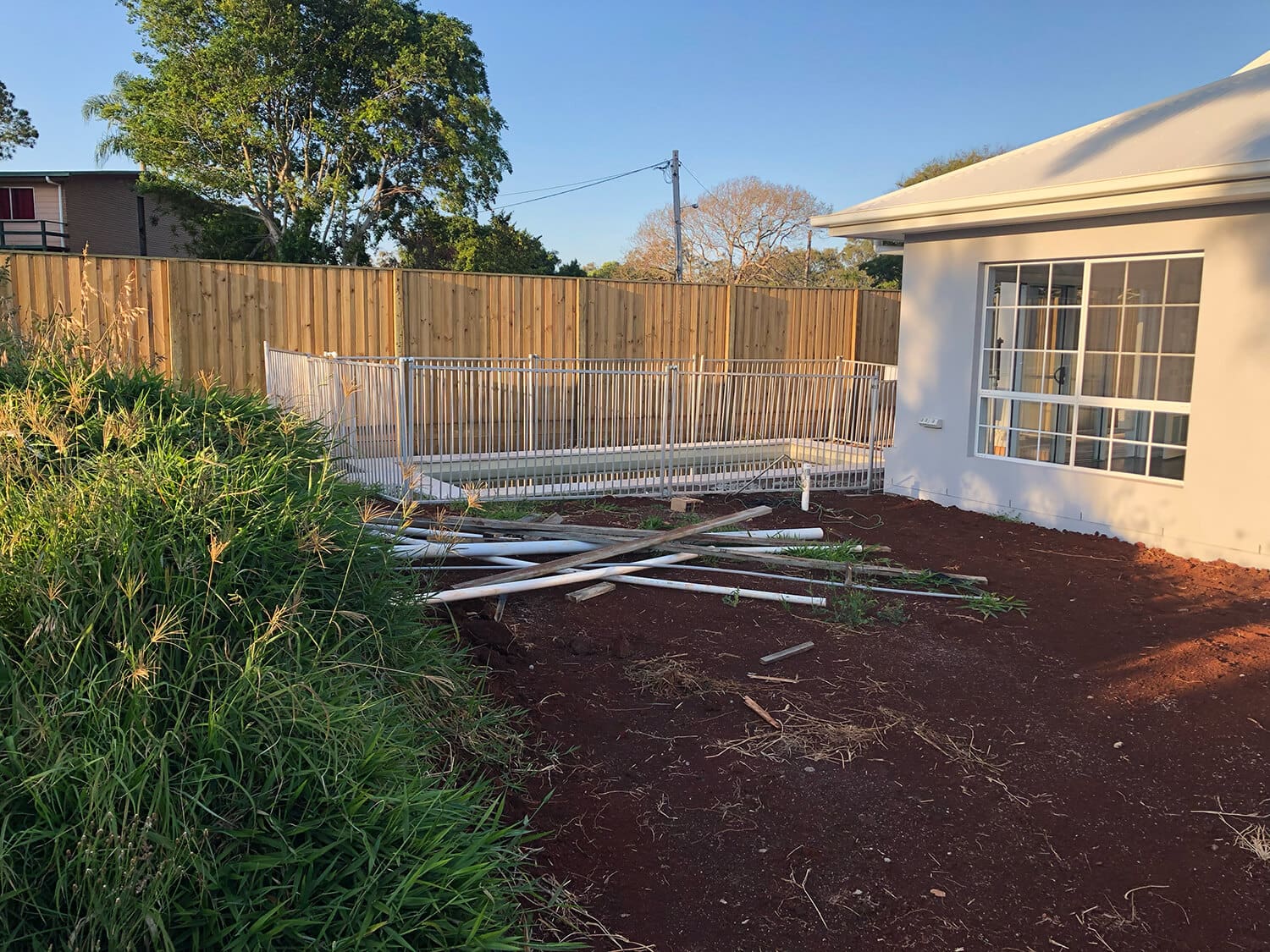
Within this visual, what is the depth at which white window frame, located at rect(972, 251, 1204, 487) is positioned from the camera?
8.69m

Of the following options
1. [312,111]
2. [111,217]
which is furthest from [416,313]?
[111,217]

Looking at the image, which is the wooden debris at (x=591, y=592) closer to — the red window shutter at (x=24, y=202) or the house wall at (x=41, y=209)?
the house wall at (x=41, y=209)

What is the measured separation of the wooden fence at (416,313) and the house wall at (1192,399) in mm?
5556

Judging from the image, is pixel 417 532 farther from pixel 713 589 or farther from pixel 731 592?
pixel 731 592

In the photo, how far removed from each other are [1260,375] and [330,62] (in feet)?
78.4

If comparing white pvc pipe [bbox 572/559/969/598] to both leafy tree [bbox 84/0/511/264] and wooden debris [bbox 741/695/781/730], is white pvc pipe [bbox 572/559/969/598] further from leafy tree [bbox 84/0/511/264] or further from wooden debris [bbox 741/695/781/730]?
leafy tree [bbox 84/0/511/264]

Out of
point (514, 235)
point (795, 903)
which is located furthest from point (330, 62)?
point (795, 903)

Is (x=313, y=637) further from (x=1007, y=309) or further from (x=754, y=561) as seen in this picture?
(x=1007, y=309)

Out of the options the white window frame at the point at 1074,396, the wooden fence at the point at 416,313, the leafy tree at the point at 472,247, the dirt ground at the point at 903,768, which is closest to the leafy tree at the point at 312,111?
the leafy tree at the point at 472,247

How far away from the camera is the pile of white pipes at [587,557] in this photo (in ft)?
20.8

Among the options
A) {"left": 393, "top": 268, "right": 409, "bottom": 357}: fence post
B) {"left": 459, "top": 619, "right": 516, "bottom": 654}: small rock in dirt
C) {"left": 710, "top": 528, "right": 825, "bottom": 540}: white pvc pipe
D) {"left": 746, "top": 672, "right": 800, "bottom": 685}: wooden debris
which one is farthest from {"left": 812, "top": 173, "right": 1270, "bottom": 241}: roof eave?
{"left": 459, "top": 619, "right": 516, "bottom": 654}: small rock in dirt

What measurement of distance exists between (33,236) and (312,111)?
11.9 meters

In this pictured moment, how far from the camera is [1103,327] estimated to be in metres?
9.23

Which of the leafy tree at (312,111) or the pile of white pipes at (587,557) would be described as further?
the leafy tree at (312,111)
